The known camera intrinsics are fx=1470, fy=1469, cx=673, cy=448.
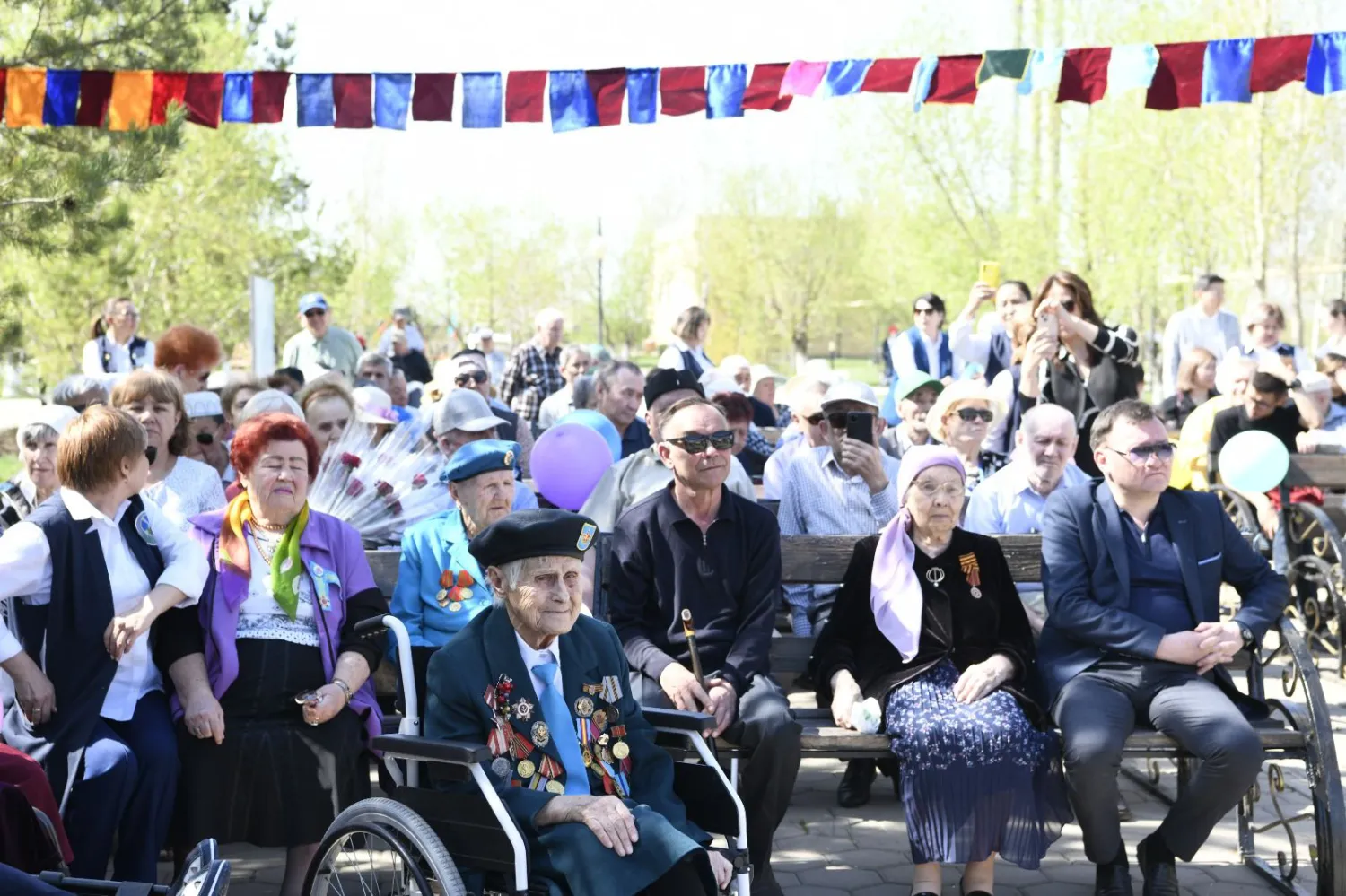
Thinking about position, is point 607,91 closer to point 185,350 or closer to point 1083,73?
point 1083,73

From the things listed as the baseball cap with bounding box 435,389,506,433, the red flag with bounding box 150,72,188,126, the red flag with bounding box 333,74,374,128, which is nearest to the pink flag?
the red flag with bounding box 333,74,374,128

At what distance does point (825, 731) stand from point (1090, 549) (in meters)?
1.11

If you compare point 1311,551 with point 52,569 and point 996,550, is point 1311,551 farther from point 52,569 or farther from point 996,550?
point 52,569

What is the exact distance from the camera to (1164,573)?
4957 mm

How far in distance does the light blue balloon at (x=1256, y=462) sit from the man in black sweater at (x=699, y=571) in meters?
4.30

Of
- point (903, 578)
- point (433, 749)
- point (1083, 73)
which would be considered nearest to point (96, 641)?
point (433, 749)

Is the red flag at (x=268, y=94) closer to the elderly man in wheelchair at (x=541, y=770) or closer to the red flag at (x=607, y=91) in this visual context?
the red flag at (x=607, y=91)

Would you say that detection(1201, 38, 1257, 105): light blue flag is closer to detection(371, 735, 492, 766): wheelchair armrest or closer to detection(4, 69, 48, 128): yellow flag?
detection(4, 69, 48, 128): yellow flag

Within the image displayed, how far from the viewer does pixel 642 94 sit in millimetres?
10328

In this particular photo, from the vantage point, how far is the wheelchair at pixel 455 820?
3506 millimetres

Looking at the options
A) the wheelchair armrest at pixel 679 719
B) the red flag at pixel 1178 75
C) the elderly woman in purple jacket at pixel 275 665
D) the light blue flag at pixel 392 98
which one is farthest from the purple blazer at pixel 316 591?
the red flag at pixel 1178 75

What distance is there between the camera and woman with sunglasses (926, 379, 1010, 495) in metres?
6.79

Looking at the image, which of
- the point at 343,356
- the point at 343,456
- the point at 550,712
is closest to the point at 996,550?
the point at 550,712

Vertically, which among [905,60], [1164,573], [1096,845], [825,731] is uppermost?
[905,60]
